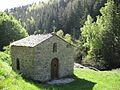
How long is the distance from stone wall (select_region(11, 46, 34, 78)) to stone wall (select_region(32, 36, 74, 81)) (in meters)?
0.56

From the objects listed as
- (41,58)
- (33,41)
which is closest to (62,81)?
(41,58)

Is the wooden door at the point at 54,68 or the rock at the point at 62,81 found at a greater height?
the wooden door at the point at 54,68

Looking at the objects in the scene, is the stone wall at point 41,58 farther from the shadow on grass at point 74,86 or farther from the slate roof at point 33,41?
the shadow on grass at point 74,86

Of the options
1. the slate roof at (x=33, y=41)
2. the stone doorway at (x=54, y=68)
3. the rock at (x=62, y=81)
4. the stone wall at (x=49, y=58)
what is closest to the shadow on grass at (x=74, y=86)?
the rock at (x=62, y=81)

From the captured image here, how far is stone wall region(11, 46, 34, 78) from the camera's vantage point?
2977cm

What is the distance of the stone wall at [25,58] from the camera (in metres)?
29.8

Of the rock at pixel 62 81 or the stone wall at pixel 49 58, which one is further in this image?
the rock at pixel 62 81

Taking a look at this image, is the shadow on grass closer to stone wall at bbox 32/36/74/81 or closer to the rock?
the rock

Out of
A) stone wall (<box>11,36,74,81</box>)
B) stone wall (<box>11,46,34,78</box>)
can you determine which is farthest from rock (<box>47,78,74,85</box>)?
stone wall (<box>11,46,34,78</box>)

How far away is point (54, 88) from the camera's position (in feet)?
86.4

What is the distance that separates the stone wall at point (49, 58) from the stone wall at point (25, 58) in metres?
0.56

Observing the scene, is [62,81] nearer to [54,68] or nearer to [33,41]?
[54,68]

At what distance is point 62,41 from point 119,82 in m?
7.36

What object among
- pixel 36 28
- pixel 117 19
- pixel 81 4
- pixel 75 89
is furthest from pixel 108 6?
pixel 36 28
